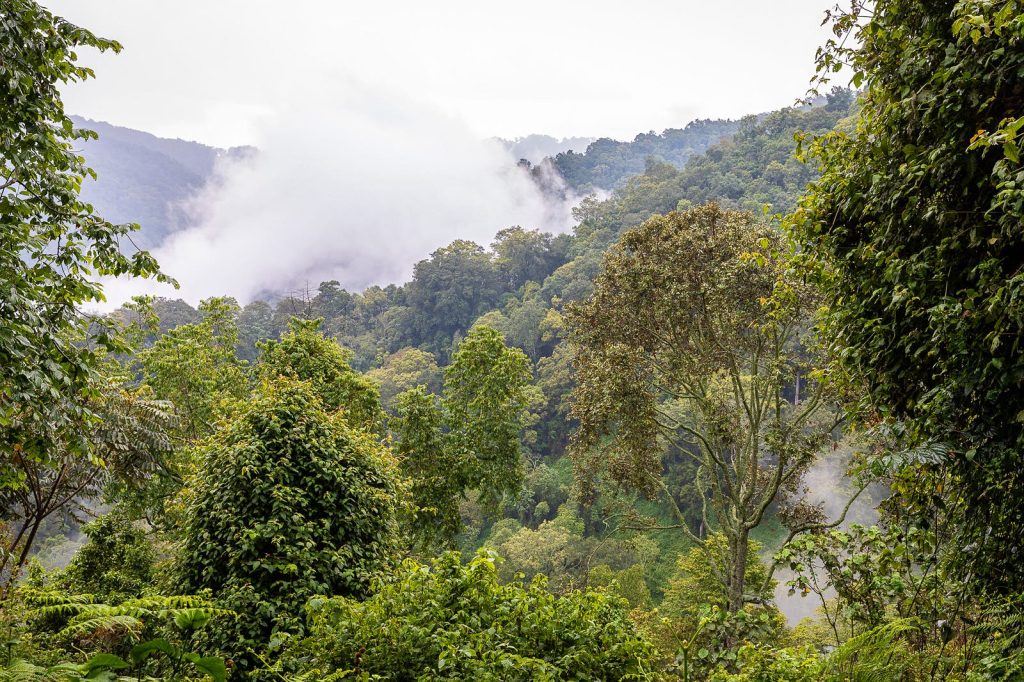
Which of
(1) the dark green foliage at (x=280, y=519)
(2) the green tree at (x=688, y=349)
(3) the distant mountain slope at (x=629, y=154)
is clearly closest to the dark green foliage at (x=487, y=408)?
(2) the green tree at (x=688, y=349)

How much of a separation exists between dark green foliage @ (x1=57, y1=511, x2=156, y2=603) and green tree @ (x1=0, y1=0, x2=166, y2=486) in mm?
7865

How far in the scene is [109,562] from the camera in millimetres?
11445

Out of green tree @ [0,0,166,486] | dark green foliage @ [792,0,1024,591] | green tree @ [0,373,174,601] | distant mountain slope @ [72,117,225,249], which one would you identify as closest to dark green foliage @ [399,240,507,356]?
green tree @ [0,373,174,601]

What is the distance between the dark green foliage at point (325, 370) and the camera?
442 inches

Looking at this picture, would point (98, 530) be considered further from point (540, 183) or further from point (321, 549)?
point (540, 183)

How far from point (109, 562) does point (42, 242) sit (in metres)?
9.52

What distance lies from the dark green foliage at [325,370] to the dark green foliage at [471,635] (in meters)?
7.77

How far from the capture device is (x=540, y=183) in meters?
100

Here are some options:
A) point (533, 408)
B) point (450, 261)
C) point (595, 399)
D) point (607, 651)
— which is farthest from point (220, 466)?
point (450, 261)

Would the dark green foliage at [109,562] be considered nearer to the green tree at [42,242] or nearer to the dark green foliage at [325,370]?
the dark green foliage at [325,370]

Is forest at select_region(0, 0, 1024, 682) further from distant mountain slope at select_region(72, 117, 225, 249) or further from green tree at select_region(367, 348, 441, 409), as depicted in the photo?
distant mountain slope at select_region(72, 117, 225, 249)

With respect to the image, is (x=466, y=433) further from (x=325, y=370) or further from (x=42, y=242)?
(x=42, y=242)

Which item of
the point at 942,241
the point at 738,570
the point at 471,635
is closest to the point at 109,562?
the point at 738,570

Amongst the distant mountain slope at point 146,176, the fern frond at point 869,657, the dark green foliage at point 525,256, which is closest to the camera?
the fern frond at point 869,657
